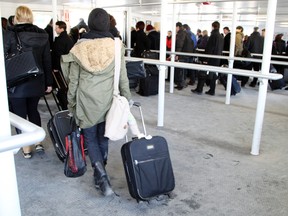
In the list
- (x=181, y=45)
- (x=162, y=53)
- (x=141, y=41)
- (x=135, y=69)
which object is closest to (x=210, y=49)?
(x=181, y=45)

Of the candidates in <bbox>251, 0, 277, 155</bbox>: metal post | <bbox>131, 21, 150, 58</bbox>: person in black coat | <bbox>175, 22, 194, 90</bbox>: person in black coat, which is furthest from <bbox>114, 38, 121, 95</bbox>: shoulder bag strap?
<bbox>175, 22, 194, 90</bbox>: person in black coat

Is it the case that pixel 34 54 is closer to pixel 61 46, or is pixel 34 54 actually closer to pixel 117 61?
pixel 117 61

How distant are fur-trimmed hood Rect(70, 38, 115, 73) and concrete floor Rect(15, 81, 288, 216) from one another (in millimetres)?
1019

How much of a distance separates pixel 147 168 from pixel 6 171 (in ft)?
4.82

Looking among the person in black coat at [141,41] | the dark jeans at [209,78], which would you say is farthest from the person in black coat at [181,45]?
the person in black coat at [141,41]

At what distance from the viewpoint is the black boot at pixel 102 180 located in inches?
96.6

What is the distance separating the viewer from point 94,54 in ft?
7.34

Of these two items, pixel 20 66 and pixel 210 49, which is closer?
pixel 20 66

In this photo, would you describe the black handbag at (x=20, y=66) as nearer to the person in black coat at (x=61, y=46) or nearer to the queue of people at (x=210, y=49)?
the person in black coat at (x=61, y=46)

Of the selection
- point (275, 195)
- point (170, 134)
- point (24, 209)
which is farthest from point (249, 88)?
point (24, 209)

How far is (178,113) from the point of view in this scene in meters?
5.00

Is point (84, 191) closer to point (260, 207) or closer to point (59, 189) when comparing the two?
point (59, 189)

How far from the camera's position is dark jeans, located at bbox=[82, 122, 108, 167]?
2.47 meters

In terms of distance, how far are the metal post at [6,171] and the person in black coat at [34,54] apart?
1.98m
